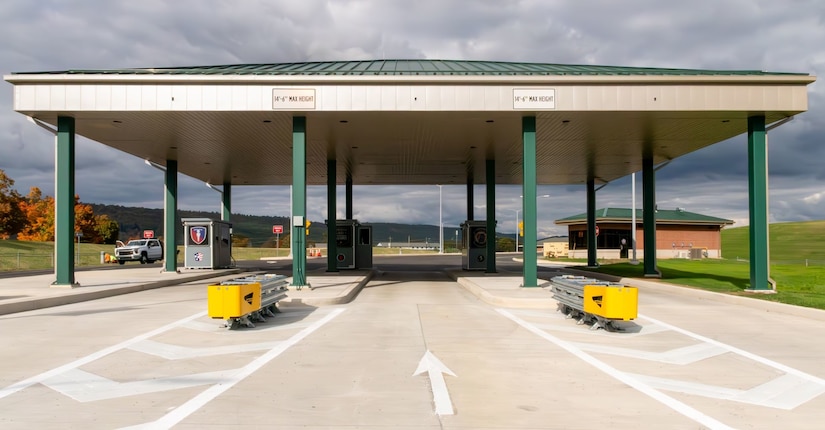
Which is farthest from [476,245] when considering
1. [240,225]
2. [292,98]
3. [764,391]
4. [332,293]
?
[240,225]

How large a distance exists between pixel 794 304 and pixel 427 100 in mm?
11900

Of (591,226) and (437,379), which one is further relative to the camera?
(591,226)

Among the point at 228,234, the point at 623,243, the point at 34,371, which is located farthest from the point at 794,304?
the point at 623,243

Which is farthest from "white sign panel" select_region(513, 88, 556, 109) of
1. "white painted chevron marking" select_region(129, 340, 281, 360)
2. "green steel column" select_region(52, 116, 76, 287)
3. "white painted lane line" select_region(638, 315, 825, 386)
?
"green steel column" select_region(52, 116, 76, 287)

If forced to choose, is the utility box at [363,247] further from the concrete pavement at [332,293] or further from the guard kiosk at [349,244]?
the concrete pavement at [332,293]

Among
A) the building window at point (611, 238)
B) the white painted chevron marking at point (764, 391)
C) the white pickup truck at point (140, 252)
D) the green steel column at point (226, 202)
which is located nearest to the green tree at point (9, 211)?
the white pickup truck at point (140, 252)

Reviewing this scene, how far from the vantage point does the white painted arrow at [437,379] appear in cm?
670

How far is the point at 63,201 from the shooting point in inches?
781

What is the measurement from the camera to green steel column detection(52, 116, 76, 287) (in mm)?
19734

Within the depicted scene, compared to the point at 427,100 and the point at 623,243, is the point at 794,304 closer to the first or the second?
the point at 427,100

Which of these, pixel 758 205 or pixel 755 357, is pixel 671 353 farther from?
pixel 758 205

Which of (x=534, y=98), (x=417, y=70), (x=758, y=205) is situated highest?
(x=417, y=70)

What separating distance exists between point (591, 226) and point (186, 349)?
31.0 metres

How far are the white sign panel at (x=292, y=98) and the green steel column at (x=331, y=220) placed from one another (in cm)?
1087
